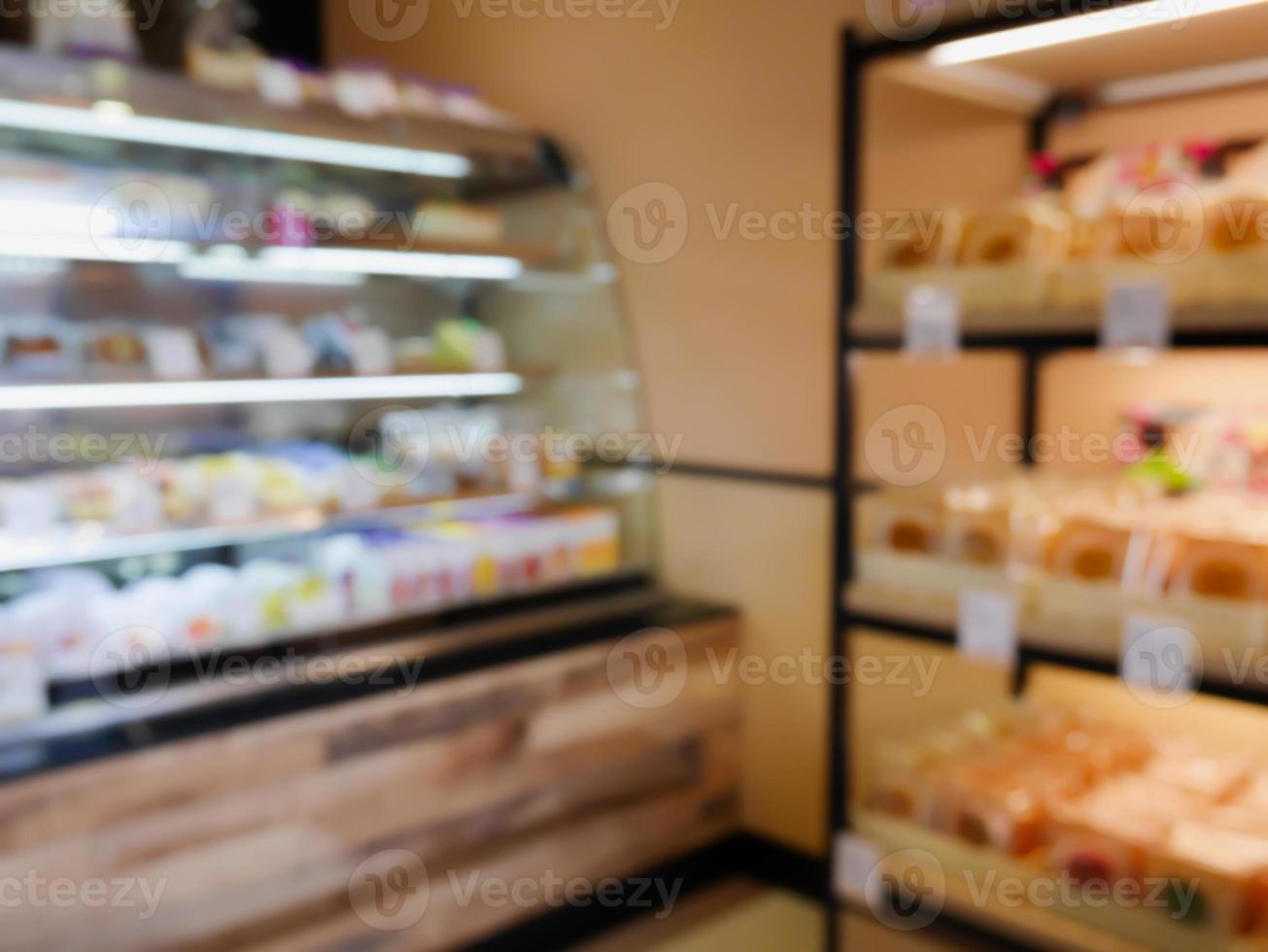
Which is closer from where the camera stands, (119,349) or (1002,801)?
Result: (1002,801)

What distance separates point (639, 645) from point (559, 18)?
Answer: 83.2 inches

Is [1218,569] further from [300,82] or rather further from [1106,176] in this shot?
[300,82]

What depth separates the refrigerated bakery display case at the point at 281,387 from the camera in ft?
8.13

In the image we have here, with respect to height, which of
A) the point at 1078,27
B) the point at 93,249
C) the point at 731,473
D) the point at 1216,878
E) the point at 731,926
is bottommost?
the point at 731,926

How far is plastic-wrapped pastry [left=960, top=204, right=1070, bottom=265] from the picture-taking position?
198 cm

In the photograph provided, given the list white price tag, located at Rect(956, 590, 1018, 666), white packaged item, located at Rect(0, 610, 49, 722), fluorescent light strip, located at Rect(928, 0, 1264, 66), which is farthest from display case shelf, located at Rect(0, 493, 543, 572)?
fluorescent light strip, located at Rect(928, 0, 1264, 66)

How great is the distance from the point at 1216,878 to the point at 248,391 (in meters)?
2.45

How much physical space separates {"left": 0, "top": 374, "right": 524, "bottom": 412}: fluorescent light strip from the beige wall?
61cm

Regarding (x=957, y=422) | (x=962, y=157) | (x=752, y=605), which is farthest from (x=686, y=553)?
(x=962, y=157)

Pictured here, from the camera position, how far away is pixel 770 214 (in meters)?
3.06

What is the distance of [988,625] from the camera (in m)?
1.99

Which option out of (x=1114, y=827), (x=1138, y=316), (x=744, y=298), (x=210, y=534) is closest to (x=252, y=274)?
(x=210, y=534)

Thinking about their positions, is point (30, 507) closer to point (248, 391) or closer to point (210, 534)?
point (210, 534)

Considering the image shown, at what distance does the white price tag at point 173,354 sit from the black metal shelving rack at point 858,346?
1.63 meters
